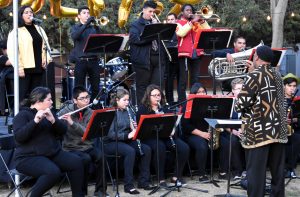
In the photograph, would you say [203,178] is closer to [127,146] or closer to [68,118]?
[127,146]

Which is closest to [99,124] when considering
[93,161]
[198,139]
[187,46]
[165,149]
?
[93,161]

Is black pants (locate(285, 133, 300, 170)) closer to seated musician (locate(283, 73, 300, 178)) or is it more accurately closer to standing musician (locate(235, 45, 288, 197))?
seated musician (locate(283, 73, 300, 178))

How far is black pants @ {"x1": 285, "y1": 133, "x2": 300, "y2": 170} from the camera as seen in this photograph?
8.33 metres

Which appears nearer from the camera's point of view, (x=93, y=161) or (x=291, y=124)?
(x=93, y=161)

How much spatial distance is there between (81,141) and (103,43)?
176 cm

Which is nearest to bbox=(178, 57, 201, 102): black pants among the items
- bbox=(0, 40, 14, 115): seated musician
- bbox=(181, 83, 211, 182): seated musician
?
bbox=(181, 83, 211, 182): seated musician

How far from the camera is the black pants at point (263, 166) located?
18.7ft

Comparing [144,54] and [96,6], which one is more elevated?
[96,6]

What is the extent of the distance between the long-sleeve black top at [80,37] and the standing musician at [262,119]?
3.67m

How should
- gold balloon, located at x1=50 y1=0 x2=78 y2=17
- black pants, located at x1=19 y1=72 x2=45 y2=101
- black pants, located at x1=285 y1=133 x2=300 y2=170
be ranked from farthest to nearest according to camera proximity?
1. gold balloon, located at x1=50 y1=0 x2=78 y2=17
2. black pants, located at x1=285 y1=133 x2=300 y2=170
3. black pants, located at x1=19 y1=72 x2=45 y2=101

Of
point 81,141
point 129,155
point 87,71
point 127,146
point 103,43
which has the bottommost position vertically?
point 129,155

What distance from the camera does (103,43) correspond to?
8.16 m

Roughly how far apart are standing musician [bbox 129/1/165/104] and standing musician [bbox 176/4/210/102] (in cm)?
52

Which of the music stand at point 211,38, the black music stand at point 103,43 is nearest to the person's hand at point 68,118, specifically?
the black music stand at point 103,43
